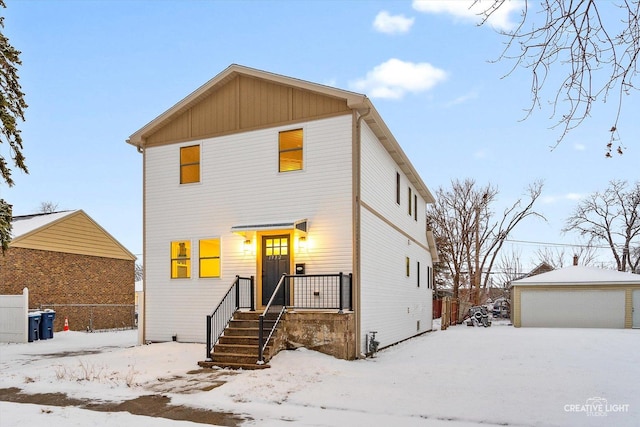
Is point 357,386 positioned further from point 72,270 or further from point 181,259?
point 72,270

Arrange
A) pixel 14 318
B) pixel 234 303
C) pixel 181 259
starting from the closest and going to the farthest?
pixel 234 303, pixel 181 259, pixel 14 318

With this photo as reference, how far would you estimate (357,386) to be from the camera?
27.7ft

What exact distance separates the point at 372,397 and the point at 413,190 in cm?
1383

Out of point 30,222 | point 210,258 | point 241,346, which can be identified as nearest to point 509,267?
point 210,258

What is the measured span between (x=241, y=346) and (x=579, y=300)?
1967 centimetres

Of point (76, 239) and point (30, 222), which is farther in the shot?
point (76, 239)

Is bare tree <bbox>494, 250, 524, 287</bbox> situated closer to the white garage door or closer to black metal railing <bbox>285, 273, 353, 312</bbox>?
the white garage door

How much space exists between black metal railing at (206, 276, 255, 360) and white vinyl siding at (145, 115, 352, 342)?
486mm

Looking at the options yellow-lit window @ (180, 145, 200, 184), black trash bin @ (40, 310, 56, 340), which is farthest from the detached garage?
black trash bin @ (40, 310, 56, 340)

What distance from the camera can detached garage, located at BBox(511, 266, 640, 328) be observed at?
22.9m

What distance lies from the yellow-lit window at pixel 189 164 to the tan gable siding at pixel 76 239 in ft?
27.8

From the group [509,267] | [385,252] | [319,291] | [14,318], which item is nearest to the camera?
[319,291]

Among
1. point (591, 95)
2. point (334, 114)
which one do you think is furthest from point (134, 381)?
point (591, 95)

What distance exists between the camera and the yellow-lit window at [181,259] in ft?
46.8
